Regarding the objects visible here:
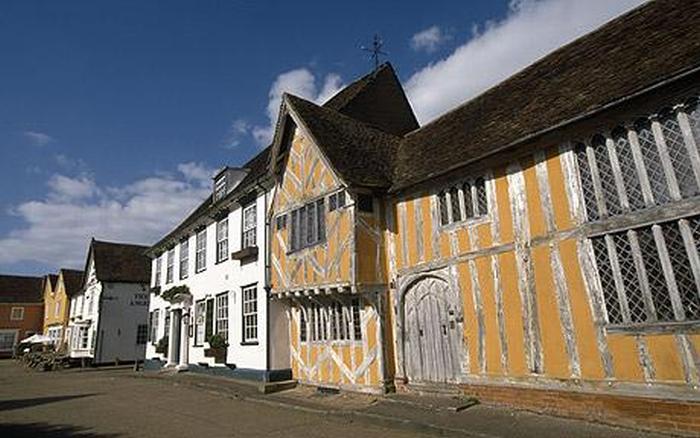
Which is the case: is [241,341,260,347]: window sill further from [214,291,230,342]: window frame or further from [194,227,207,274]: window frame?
[194,227,207,274]: window frame

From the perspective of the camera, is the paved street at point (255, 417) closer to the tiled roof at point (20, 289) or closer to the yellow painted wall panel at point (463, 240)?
the yellow painted wall panel at point (463, 240)

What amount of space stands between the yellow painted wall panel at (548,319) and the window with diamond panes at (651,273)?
0.89 m

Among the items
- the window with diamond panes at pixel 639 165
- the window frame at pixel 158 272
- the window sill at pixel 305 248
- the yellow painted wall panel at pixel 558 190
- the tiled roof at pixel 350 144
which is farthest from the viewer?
the window frame at pixel 158 272

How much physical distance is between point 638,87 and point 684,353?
13.3ft

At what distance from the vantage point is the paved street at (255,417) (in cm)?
763

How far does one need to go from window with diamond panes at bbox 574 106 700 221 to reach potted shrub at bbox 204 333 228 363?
13.2 m

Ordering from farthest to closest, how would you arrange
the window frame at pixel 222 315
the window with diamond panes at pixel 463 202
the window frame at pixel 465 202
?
the window frame at pixel 222 315 < the window with diamond panes at pixel 463 202 < the window frame at pixel 465 202

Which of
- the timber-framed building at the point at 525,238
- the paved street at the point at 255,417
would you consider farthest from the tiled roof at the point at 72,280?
the timber-framed building at the point at 525,238

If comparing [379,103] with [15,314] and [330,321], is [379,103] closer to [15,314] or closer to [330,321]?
[330,321]

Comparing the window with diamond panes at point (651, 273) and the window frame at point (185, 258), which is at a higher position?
the window frame at point (185, 258)

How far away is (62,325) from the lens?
41.9m

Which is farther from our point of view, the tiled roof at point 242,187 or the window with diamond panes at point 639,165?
the tiled roof at point 242,187

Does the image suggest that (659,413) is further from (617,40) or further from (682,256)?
(617,40)

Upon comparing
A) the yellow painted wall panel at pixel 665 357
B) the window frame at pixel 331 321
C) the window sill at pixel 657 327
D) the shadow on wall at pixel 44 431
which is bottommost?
the shadow on wall at pixel 44 431
